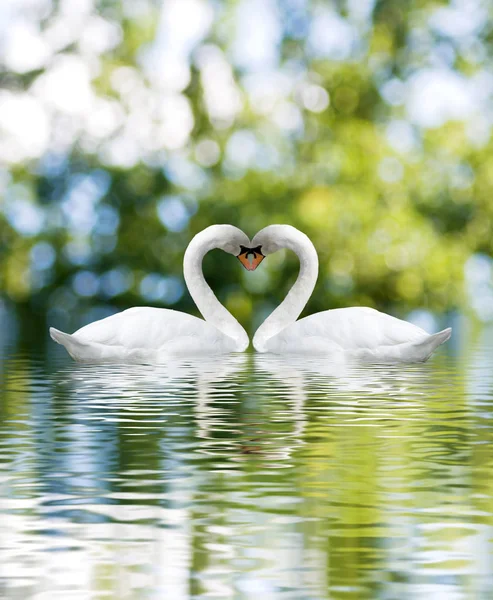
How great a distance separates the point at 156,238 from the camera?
Answer: 99.9 feet

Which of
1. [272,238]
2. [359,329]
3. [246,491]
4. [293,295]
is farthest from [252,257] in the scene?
[246,491]

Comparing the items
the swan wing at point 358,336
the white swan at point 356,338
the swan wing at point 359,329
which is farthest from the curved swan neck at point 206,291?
the swan wing at point 359,329

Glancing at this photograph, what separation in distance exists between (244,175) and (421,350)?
15425 millimetres

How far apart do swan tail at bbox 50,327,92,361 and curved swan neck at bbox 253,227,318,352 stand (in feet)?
6.61

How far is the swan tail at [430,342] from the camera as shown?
14.1 m

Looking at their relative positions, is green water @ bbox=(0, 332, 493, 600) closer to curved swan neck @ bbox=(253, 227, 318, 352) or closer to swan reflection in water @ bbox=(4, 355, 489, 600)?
swan reflection in water @ bbox=(4, 355, 489, 600)

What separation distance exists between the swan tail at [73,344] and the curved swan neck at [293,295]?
202 cm

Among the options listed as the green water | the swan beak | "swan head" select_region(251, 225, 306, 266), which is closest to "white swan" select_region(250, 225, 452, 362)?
the swan beak

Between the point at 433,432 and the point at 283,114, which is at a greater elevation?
the point at 283,114

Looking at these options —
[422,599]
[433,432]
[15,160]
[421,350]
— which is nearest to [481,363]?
[421,350]

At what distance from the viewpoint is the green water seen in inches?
210

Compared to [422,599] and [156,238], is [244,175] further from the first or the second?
[422,599]

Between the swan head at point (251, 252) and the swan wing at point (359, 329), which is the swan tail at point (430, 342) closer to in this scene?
the swan wing at point (359, 329)

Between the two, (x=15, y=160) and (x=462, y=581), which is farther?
(x=15, y=160)
